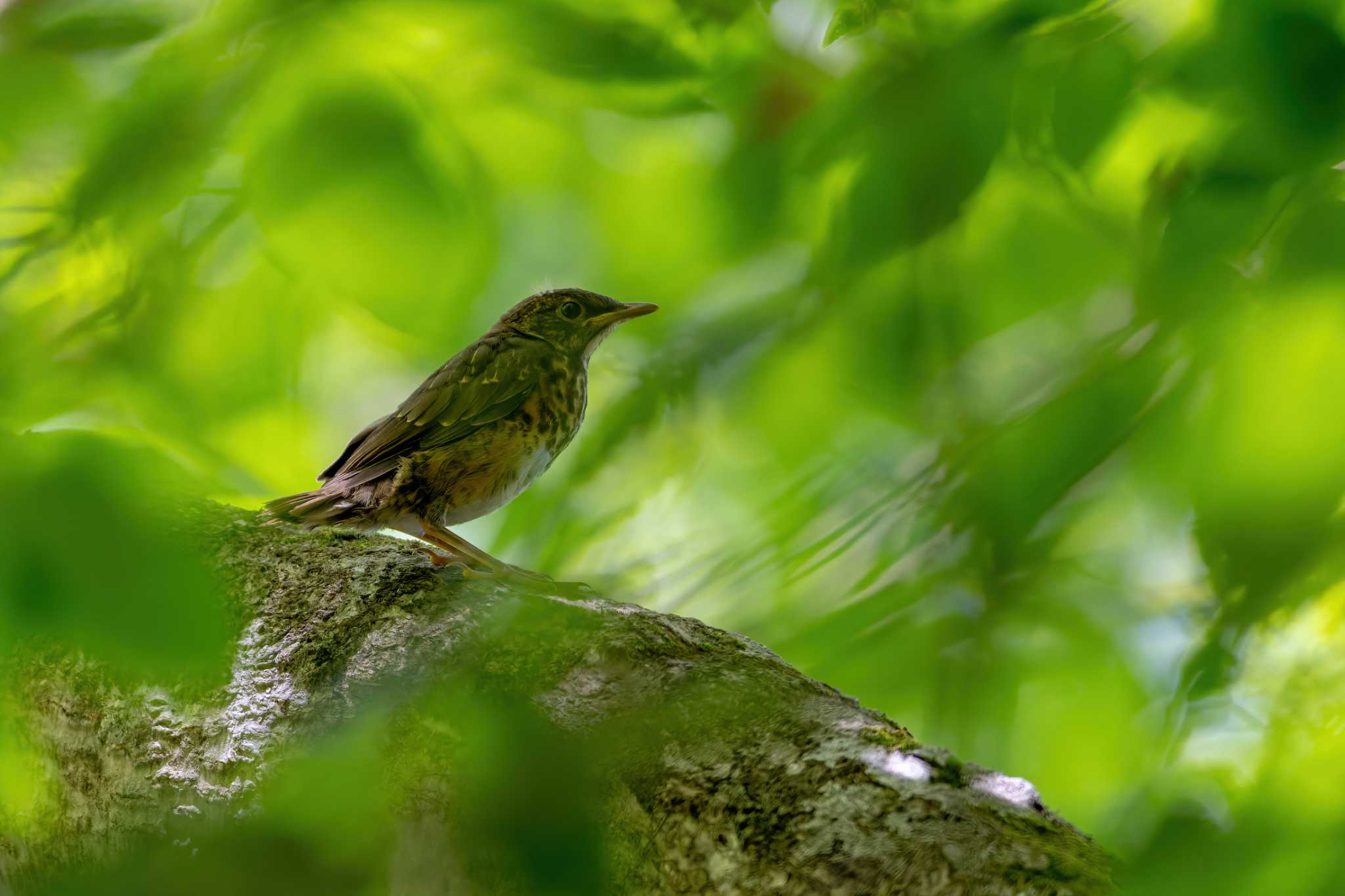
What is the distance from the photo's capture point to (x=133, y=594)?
2.44 feet

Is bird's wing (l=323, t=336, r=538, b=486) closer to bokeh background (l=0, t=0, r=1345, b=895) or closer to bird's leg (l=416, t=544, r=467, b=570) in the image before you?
bird's leg (l=416, t=544, r=467, b=570)

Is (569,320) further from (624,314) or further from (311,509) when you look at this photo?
(311,509)

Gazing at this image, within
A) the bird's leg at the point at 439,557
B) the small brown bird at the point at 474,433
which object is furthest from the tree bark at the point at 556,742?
the small brown bird at the point at 474,433

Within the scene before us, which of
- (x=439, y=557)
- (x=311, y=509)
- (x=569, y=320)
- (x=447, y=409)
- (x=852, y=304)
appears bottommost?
(x=311, y=509)

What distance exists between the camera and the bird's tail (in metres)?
1.96

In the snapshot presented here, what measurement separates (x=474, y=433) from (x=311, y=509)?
0.46 m

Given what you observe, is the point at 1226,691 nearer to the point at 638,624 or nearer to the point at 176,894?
the point at 638,624

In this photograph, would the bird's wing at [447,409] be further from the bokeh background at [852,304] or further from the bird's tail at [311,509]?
the bokeh background at [852,304]

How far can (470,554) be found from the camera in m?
2.16

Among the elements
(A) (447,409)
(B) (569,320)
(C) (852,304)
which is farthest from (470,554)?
(C) (852,304)

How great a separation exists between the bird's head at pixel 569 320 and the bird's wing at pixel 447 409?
11 centimetres

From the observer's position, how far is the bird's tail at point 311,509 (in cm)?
196

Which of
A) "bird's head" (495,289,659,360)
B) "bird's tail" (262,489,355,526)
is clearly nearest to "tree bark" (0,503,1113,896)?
"bird's tail" (262,489,355,526)

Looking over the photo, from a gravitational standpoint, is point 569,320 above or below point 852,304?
above
